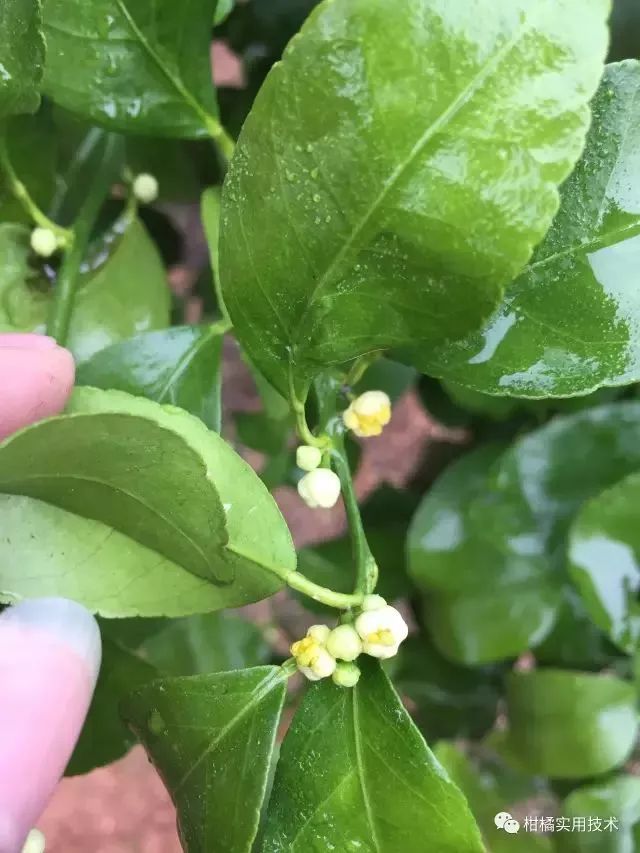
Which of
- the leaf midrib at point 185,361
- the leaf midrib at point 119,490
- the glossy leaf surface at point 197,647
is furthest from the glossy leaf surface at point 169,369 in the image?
the glossy leaf surface at point 197,647

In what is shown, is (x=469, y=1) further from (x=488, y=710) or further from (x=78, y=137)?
(x=488, y=710)

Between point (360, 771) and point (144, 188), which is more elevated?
point (144, 188)

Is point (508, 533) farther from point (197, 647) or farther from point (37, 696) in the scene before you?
point (37, 696)

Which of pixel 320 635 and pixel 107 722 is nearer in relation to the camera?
pixel 320 635

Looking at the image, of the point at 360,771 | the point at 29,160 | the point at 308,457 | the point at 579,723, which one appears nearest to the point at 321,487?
the point at 308,457

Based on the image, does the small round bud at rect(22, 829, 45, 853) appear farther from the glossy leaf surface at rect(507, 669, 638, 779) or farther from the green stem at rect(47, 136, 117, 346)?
the glossy leaf surface at rect(507, 669, 638, 779)

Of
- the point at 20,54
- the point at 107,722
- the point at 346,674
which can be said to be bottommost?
the point at 107,722

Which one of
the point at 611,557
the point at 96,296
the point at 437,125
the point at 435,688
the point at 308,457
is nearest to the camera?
the point at 437,125
